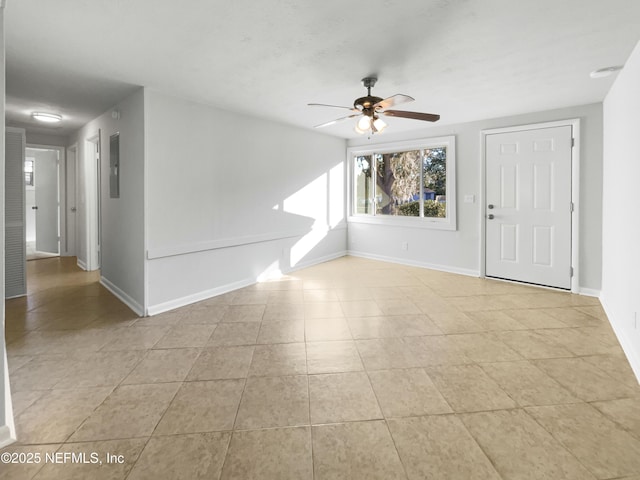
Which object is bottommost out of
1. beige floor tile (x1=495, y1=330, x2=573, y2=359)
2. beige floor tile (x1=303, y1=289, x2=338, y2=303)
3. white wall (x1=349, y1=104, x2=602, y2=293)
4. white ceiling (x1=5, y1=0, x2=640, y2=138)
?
beige floor tile (x1=495, y1=330, x2=573, y2=359)

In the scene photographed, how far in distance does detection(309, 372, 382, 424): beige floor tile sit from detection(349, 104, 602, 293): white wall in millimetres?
3577

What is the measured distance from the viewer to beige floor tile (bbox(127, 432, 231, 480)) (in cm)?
151

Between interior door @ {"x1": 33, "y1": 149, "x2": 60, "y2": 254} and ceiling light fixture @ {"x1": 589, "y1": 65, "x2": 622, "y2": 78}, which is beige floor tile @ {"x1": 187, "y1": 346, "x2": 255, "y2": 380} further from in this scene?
interior door @ {"x1": 33, "y1": 149, "x2": 60, "y2": 254}

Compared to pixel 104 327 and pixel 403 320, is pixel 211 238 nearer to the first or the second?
pixel 104 327

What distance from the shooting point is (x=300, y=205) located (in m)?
5.66

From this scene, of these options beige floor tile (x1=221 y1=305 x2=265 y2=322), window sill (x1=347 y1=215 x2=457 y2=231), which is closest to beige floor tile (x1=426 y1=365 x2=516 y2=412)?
beige floor tile (x1=221 y1=305 x2=265 y2=322)

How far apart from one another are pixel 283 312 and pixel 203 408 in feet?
5.64

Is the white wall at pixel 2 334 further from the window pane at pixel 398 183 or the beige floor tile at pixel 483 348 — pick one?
the window pane at pixel 398 183

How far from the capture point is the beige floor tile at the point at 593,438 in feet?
5.02

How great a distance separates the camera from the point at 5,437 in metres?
1.68

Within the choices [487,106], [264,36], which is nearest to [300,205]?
[487,106]

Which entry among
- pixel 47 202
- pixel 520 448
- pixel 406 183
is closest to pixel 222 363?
pixel 520 448

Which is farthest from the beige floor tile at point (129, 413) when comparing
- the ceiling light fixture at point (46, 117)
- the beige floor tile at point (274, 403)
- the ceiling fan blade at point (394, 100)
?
the ceiling light fixture at point (46, 117)

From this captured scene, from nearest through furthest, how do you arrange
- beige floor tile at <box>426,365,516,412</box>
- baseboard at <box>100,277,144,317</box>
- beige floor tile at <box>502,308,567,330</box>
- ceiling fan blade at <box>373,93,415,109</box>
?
beige floor tile at <box>426,365,516,412</box> → ceiling fan blade at <box>373,93,415,109</box> → beige floor tile at <box>502,308,567,330</box> → baseboard at <box>100,277,144,317</box>
